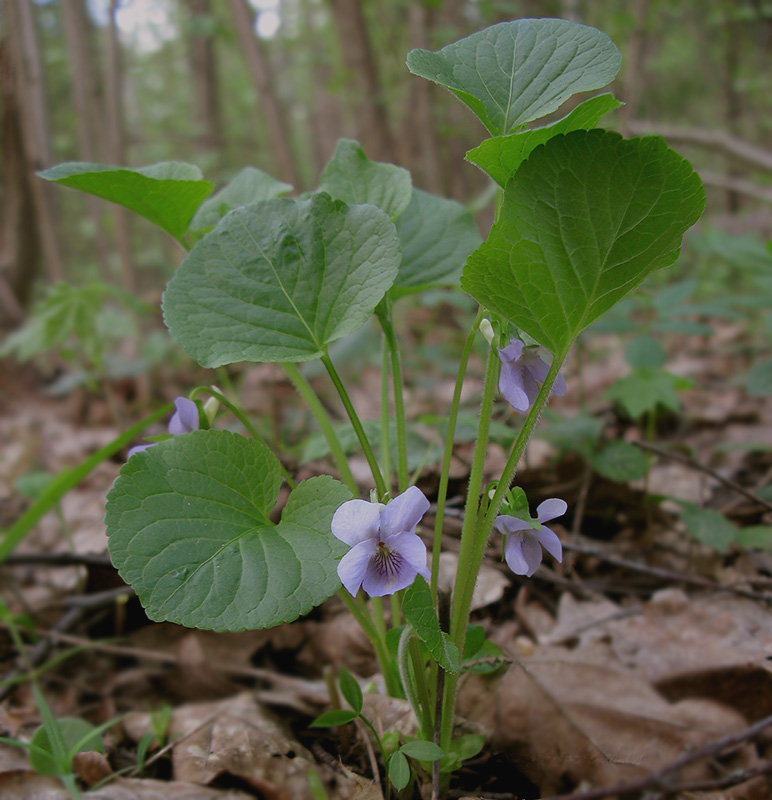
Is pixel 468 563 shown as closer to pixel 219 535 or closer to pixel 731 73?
pixel 219 535

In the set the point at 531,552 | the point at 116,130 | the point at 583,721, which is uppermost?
the point at 116,130

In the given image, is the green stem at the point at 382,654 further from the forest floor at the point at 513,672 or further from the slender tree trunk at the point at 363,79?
the slender tree trunk at the point at 363,79

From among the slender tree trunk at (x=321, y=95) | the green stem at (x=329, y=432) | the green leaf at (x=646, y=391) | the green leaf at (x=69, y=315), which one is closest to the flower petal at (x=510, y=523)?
the green stem at (x=329, y=432)

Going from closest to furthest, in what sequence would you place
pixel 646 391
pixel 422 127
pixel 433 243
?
pixel 433 243 → pixel 646 391 → pixel 422 127

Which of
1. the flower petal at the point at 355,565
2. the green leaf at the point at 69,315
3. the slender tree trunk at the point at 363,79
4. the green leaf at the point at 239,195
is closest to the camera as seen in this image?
the flower petal at the point at 355,565

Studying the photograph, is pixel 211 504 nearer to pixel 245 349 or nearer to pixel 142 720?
pixel 245 349

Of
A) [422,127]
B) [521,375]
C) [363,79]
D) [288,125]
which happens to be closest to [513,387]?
[521,375]
